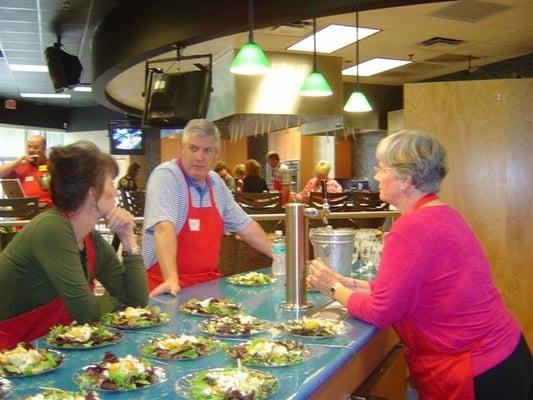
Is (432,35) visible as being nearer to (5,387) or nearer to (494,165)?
(494,165)

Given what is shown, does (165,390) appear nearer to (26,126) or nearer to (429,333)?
(429,333)

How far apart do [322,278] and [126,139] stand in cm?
1280

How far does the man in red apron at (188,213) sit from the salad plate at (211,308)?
559 millimetres

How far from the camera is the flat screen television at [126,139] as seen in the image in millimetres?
14102

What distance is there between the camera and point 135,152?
572 inches

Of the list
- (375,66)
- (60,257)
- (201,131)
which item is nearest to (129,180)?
(375,66)

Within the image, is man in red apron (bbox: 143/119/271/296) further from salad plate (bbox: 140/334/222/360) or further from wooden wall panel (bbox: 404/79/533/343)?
wooden wall panel (bbox: 404/79/533/343)

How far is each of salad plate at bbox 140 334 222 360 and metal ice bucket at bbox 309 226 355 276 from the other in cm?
89

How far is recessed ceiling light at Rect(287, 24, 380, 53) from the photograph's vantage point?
6719 millimetres

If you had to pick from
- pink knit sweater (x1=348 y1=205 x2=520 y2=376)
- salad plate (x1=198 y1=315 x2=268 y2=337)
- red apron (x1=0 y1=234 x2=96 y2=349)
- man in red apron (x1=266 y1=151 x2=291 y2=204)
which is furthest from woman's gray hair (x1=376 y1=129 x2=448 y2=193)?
man in red apron (x1=266 y1=151 x2=291 y2=204)

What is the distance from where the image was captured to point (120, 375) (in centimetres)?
128

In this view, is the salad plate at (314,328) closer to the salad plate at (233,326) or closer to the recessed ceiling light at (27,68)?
the salad plate at (233,326)

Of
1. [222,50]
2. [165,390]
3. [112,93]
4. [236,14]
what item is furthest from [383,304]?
[112,93]

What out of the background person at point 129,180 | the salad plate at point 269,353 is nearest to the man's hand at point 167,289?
the salad plate at point 269,353
